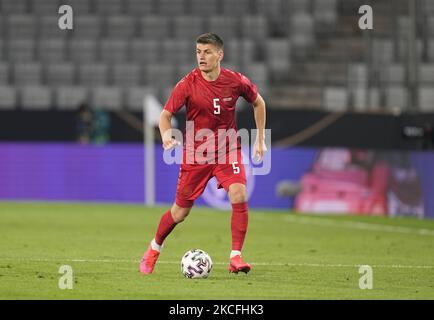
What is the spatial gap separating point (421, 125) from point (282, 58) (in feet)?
21.4

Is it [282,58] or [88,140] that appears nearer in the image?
[88,140]

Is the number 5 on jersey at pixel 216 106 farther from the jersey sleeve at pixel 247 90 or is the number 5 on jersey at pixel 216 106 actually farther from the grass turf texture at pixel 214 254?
the grass turf texture at pixel 214 254

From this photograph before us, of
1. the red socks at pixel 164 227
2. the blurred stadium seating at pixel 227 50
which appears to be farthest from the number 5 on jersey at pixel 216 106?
the blurred stadium seating at pixel 227 50

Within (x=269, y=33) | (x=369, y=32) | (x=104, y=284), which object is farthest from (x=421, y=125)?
(x=104, y=284)

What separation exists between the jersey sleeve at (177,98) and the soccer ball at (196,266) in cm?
146

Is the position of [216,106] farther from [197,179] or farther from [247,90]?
[197,179]

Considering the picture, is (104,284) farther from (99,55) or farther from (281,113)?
(99,55)

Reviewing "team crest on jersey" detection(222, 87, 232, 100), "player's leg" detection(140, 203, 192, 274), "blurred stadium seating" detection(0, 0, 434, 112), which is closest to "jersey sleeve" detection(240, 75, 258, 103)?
"team crest on jersey" detection(222, 87, 232, 100)

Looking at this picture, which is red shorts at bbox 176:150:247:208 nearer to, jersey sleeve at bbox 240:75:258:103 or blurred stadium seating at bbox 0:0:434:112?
jersey sleeve at bbox 240:75:258:103

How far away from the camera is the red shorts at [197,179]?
11.5 metres

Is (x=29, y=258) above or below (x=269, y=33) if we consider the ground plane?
below

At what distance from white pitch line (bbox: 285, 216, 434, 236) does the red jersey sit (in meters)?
7.56

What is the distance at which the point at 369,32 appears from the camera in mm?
27500

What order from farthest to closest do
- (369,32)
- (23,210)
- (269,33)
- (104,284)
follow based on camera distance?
(269,33), (369,32), (23,210), (104,284)
